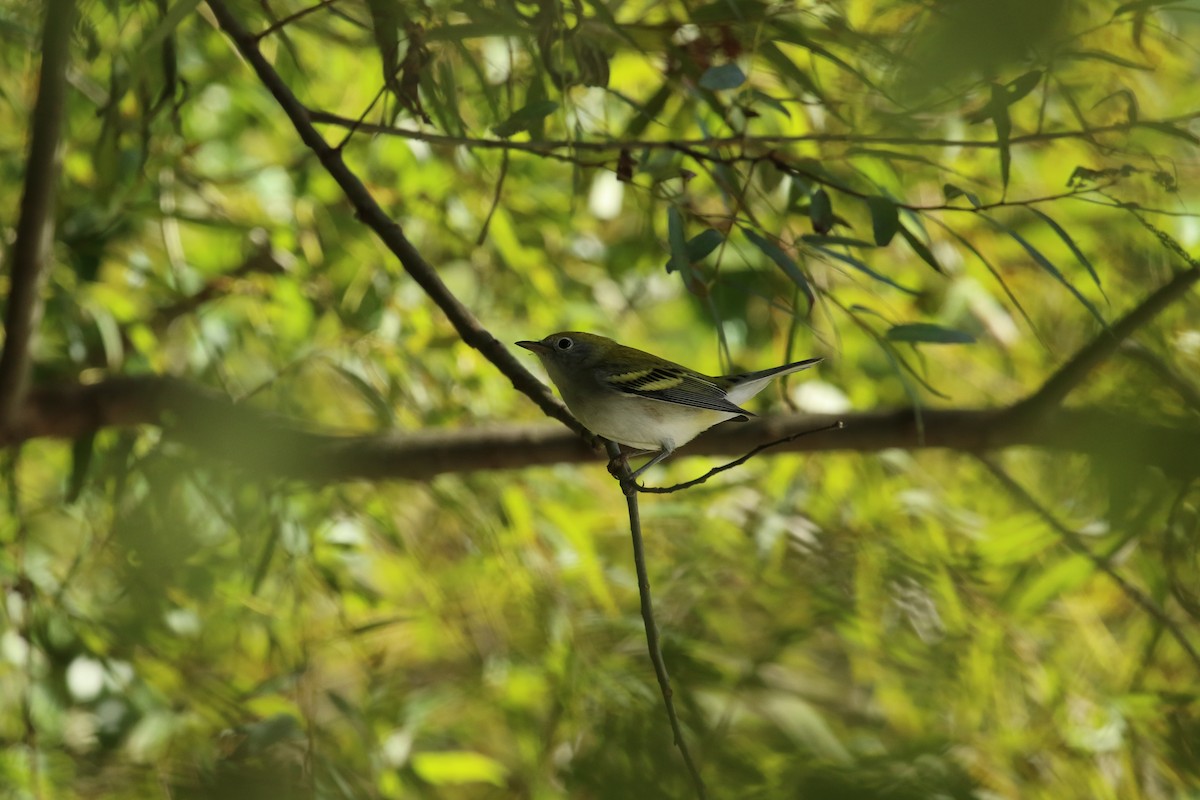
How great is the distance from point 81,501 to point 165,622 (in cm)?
53

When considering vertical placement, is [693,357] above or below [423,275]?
above

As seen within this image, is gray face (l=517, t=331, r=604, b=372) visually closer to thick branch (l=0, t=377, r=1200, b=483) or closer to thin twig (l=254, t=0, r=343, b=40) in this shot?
thick branch (l=0, t=377, r=1200, b=483)

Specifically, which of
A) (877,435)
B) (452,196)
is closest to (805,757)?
(877,435)

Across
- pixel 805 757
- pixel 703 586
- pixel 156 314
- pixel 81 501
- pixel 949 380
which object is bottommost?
pixel 805 757

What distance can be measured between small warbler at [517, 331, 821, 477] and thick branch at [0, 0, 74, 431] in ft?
3.12

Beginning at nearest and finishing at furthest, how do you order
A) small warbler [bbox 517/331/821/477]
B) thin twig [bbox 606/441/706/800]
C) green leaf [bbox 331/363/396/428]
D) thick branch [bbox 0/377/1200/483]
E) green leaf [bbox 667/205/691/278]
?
1. thin twig [bbox 606/441/706/800]
2. green leaf [bbox 667/205/691/278]
3. small warbler [bbox 517/331/821/477]
4. thick branch [bbox 0/377/1200/483]
5. green leaf [bbox 331/363/396/428]

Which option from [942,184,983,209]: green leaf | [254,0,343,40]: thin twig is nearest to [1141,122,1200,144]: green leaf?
[942,184,983,209]: green leaf

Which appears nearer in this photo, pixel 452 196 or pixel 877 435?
pixel 877 435

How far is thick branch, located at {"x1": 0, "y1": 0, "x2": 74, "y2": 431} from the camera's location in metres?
2.12

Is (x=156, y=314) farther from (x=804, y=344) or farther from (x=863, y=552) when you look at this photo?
(x=863, y=552)

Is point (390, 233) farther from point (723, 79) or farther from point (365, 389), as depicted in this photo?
point (365, 389)

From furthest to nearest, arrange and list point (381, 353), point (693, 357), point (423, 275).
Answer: point (693, 357), point (381, 353), point (423, 275)

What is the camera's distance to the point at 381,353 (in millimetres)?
2895

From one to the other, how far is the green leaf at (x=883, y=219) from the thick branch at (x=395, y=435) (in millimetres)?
751
